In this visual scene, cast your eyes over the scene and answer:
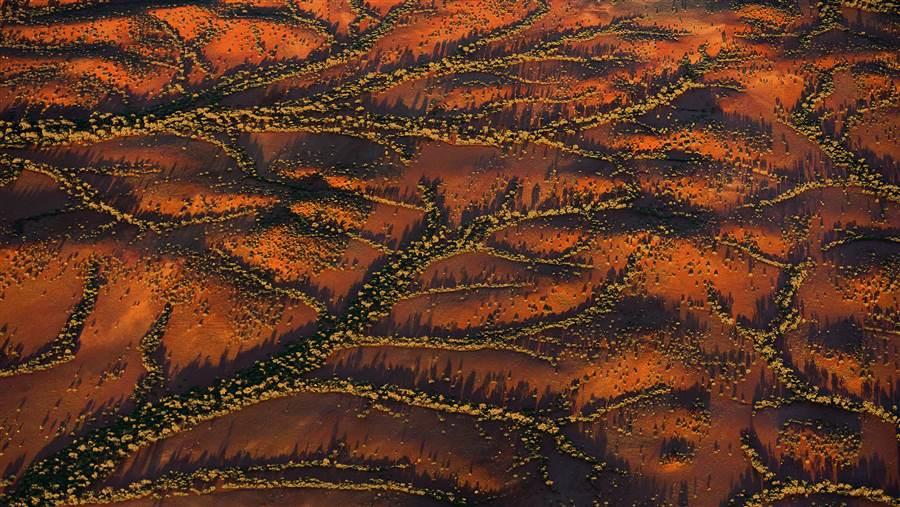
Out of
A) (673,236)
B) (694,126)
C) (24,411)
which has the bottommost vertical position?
(24,411)

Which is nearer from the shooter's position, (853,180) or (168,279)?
(168,279)

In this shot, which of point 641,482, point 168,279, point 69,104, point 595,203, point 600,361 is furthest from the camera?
point 69,104

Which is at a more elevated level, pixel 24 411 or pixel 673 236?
pixel 673 236

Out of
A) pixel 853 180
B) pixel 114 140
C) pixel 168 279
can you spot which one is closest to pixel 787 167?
pixel 853 180

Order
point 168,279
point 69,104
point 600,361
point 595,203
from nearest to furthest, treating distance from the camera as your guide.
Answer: point 600,361, point 168,279, point 595,203, point 69,104

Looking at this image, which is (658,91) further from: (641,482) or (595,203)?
(641,482)

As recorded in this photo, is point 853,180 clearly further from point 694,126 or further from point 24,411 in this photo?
point 24,411
